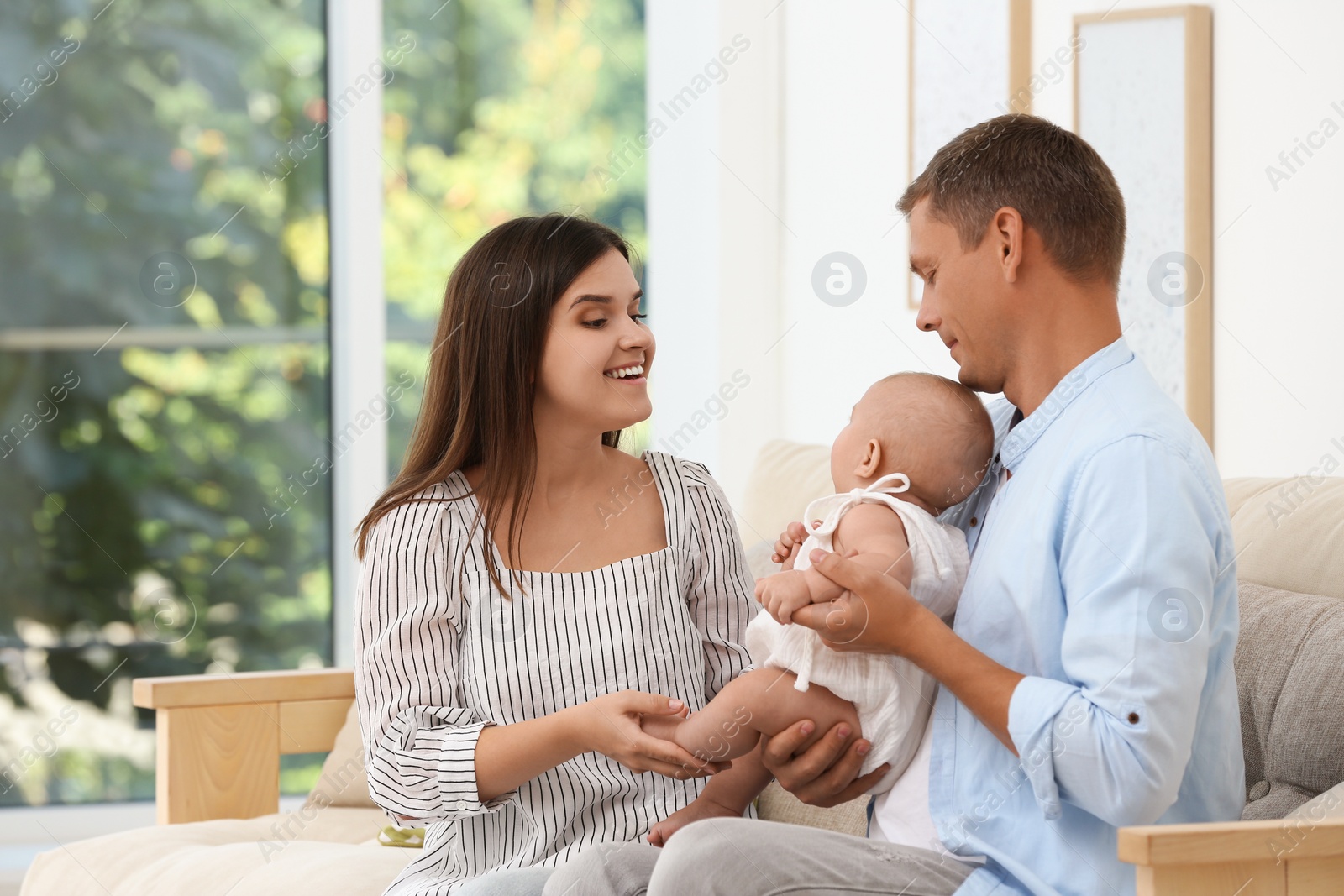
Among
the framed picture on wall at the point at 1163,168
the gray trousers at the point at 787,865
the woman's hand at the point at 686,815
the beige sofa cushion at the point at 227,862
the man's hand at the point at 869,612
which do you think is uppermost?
the framed picture on wall at the point at 1163,168

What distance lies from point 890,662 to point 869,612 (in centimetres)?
15

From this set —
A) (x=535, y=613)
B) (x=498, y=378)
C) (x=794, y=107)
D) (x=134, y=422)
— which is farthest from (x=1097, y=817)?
(x=134, y=422)

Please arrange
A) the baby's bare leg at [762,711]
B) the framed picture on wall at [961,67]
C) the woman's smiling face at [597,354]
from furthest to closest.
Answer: the framed picture on wall at [961,67]
the woman's smiling face at [597,354]
the baby's bare leg at [762,711]

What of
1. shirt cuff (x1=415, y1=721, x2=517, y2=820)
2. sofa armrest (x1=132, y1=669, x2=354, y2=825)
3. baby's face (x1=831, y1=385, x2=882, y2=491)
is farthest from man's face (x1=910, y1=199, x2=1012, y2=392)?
sofa armrest (x1=132, y1=669, x2=354, y2=825)

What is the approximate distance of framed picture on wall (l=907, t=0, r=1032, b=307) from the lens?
261 centimetres

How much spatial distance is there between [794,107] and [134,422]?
2.11 metres

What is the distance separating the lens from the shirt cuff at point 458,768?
4.82 ft

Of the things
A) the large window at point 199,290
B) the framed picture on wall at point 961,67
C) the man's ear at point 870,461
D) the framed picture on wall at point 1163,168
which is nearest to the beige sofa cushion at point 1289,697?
the man's ear at point 870,461

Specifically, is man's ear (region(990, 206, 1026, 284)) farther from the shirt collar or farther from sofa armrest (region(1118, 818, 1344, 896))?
sofa armrest (region(1118, 818, 1344, 896))

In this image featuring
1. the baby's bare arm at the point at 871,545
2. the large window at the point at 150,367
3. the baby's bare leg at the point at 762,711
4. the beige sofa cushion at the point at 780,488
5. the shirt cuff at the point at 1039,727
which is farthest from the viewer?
the large window at the point at 150,367

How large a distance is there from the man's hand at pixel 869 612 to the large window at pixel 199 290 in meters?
2.75

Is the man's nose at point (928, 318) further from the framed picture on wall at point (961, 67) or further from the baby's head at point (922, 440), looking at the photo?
the framed picture on wall at point (961, 67)

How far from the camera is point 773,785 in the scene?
203 cm

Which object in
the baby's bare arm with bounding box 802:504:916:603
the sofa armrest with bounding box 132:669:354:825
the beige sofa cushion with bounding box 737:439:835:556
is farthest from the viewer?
the beige sofa cushion with bounding box 737:439:835:556
